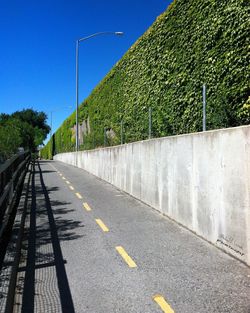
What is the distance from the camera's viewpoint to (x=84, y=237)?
339 inches

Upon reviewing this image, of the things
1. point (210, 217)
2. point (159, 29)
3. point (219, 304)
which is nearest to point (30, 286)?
point (219, 304)

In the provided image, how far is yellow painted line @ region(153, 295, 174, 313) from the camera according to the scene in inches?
190

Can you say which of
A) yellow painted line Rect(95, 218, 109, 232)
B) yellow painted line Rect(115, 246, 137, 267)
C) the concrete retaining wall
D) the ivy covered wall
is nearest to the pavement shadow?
yellow painted line Rect(95, 218, 109, 232)

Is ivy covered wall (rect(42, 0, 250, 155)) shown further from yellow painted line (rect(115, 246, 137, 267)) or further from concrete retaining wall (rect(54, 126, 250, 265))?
yellow painted line (rect(115, 246, 137, 267))

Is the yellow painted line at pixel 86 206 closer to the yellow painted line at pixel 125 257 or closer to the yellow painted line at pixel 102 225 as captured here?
the yellow painted line at pixel 102 225

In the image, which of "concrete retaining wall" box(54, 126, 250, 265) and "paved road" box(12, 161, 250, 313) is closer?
"paved road" box(12, 161, 250, 313)

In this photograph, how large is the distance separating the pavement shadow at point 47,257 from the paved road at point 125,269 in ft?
0.04

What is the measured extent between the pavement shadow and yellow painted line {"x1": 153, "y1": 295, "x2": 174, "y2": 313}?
3.43ft

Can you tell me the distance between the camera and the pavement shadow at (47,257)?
16.9ft

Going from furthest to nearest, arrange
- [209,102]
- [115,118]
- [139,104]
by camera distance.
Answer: [115,118], [139,104], [209,102]

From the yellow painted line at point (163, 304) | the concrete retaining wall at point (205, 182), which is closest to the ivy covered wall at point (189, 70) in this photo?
the concrete retaining wall at point (205, 182)

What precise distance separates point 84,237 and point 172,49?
28.7 feet

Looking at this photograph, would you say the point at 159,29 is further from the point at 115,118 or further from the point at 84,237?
the point at 84,237

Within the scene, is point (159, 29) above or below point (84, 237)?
above
